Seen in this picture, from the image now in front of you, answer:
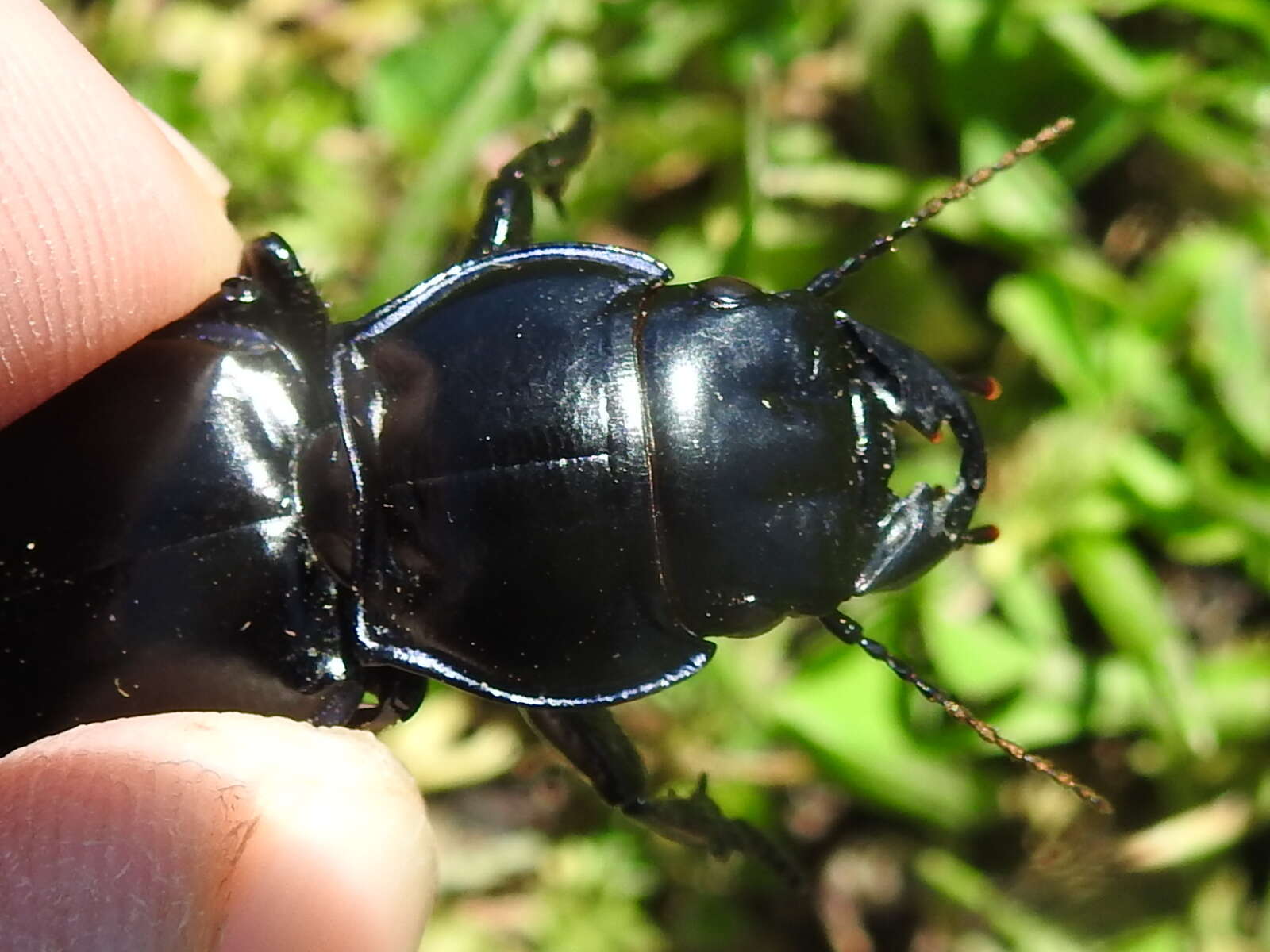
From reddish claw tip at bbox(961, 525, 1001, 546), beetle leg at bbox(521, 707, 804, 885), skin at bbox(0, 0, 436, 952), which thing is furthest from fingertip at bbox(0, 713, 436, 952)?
reddish claw tip at bbox(961, 525, 1001, 546)

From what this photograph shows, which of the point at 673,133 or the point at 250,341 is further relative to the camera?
the point at 673,133

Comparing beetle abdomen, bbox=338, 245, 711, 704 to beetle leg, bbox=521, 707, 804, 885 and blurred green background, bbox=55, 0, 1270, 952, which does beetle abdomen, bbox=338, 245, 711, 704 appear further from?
blurred green background, bbox=55, 0, 1270, 952

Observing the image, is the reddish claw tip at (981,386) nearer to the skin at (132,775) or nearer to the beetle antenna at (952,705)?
the beetle antenna at (952,705)

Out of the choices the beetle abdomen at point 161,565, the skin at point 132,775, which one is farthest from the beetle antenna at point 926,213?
the skin at point 132,775

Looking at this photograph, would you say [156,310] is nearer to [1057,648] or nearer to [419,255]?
[419,255]

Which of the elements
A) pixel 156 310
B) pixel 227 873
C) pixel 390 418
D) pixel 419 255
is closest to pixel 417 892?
pixel 227 873
